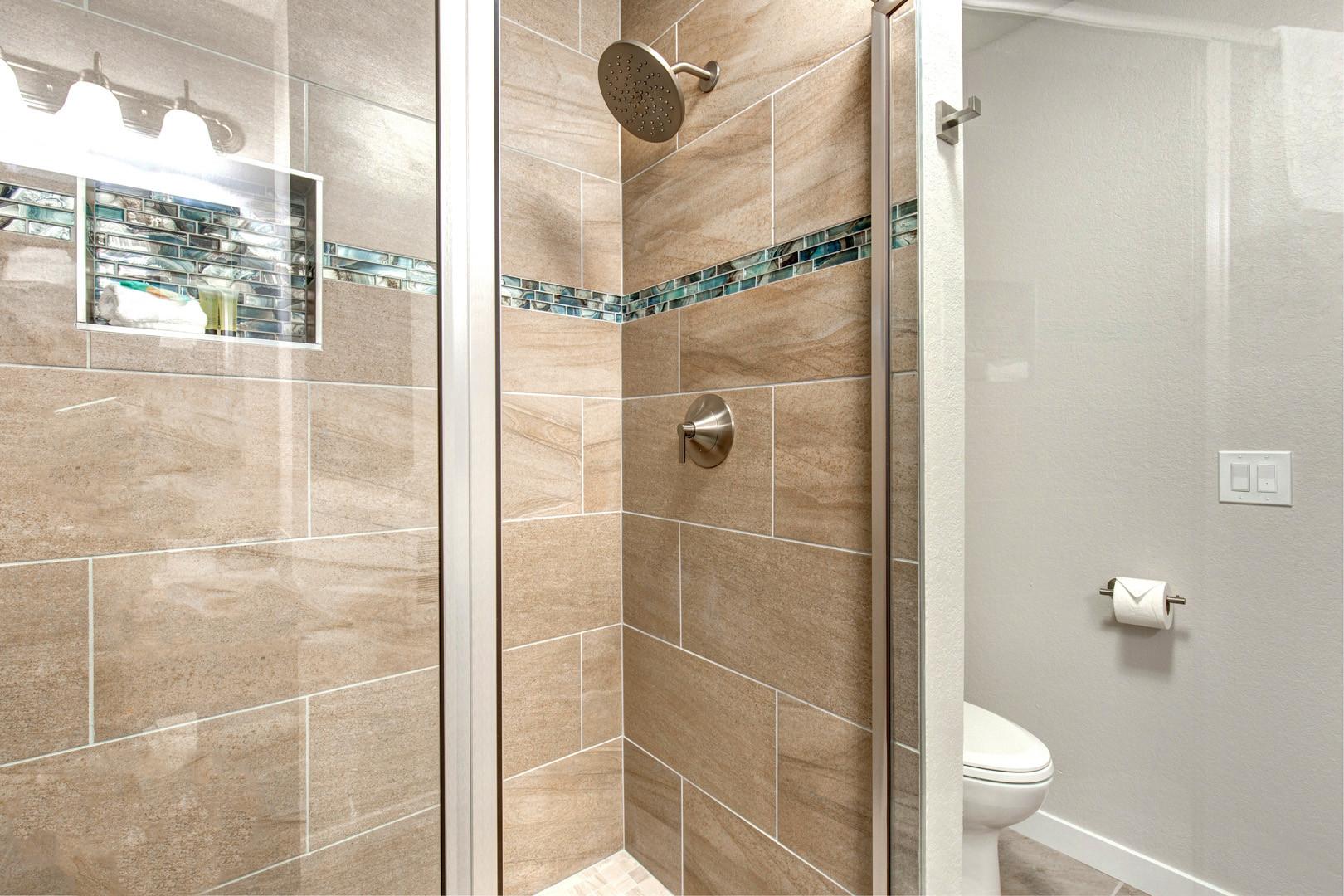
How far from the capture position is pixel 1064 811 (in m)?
0.65

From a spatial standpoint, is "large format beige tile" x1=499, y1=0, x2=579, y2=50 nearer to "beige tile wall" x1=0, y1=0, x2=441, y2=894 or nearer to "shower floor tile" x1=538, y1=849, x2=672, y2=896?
"beige tile wall" x1=0, y1=0, x2=441, y2=894

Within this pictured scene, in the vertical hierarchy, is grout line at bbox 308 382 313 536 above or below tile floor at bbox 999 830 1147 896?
above

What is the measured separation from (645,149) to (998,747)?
129 cm

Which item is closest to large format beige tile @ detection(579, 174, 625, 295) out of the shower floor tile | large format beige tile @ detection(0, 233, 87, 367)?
large format beige tile @ detection(0, 233, 87, 367)

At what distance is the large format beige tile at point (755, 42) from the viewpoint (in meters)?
0.95

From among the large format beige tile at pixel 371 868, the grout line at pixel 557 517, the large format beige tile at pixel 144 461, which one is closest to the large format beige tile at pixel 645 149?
the grout line at pixel 557 517

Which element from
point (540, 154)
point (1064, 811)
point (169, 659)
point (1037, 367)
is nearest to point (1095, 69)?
point (1037, 367)

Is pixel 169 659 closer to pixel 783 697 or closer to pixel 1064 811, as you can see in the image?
pixel 783 697

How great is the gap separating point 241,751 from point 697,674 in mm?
772

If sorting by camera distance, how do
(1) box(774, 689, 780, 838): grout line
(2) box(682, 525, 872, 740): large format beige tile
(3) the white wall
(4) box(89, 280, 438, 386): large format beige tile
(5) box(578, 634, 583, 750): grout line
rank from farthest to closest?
(5) box(578, 634, 583, 750): grout line < (1) box(774, 689, 780, 838): grout line < (2) box(682, 525, 872, 740): large format beige tile < (4) box(89, 280, 438, 386): large format beige tile < (3) the white wall

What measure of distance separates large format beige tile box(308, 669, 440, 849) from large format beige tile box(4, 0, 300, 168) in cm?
66

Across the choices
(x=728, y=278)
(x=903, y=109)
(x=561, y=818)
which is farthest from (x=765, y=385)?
(x=561, y=818)

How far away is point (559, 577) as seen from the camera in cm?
130

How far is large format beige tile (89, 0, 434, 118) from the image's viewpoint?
629 millimetres
